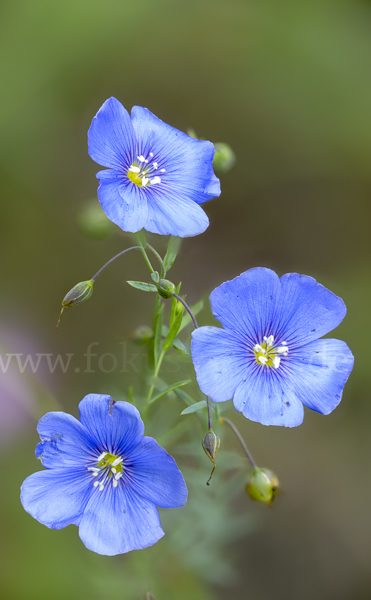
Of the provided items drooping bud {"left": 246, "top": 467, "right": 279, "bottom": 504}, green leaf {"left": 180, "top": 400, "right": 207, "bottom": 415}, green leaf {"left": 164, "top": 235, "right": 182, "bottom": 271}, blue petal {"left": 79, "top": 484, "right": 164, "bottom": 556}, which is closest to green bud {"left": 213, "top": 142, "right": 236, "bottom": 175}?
green leaf {"left": 164, "top": 235, "right": 182, "bottom": 271}

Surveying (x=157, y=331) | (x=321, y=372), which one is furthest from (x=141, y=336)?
(x=321, y=372)

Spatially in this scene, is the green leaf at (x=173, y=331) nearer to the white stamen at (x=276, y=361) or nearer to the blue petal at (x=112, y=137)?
the white stamen at (x=276, y=361)

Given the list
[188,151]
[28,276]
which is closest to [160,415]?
[188,151]

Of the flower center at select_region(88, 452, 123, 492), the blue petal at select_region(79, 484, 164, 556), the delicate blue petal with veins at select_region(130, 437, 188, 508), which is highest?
the delicate blue petal with veins at select_region(130, 437, 188, 508)

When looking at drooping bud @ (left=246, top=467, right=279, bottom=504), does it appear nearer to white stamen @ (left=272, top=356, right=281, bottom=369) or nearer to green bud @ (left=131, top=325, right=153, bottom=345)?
white stamen @ (left=272, top=356, right=281, bottom=369)

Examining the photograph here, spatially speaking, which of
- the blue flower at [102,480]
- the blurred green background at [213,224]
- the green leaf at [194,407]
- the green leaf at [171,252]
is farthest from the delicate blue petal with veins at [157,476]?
the blurred green background at [213,224]

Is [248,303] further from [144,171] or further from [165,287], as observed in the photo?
[144,171]
